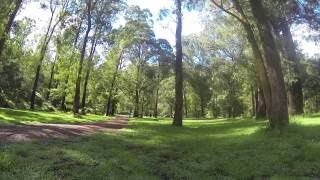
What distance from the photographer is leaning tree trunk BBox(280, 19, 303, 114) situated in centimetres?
3478

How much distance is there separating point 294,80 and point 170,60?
168 feet

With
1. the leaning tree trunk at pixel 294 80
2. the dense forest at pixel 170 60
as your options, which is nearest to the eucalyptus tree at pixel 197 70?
the dense forest at pixel 170 60

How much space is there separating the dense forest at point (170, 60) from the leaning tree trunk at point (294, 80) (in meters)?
0.08

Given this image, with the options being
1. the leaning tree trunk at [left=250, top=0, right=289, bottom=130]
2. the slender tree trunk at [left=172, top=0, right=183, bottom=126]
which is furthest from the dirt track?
the leaning tree trunk at [left=250, top=0, right=289, bottom=130]

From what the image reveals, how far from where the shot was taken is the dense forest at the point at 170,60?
24938 mm

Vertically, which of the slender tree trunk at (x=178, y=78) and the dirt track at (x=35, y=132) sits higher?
the slender tree trunk at (x=178, y=78)

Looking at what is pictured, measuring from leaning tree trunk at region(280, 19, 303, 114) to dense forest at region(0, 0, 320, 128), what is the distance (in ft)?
0.25

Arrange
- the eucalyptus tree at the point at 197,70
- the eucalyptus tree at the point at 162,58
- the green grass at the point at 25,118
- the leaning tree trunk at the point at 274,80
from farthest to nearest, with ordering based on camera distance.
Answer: the eucalyptus tree at the point at 197,70 < the eucalyptus tree at the point at 162,58 < the green grass at the point at 25,118 < the leaning tree trunk at the point at 274,80

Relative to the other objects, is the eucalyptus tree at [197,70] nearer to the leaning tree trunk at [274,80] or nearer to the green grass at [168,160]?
the leaning tree trunk at [274,80]

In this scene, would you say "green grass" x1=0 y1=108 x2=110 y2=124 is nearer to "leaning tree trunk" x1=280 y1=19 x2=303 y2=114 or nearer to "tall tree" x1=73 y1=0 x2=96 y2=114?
"tall tree" x1=73 y1=0 x2=96 y2=114

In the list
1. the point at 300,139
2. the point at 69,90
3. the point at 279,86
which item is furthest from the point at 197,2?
the point at 69,90

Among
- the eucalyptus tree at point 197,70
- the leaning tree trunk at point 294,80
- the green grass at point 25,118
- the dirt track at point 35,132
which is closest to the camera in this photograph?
the dirt track at point 35,132

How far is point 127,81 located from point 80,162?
2697 inches

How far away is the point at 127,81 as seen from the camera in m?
80.9
